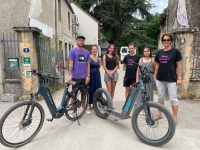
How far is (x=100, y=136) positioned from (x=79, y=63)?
158 centimetres

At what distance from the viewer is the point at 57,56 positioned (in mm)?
7754

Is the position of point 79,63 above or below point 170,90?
above

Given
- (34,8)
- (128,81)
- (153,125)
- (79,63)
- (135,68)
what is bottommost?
(153,125)

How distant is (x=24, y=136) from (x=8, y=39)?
3.83m

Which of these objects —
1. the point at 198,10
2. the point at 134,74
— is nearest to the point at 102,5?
the point at 198,10

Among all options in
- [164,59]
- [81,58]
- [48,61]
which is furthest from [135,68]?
[48,61]

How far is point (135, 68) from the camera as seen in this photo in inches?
169

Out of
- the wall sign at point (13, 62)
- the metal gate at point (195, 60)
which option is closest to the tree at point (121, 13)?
the metal gate at point (195, 60)

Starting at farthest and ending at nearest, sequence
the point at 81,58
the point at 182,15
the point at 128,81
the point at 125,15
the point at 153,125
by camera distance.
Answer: the point at 125,15 < the point at 182,15 < the point at 128,81 < the point at 81,58 < the point at 153,125

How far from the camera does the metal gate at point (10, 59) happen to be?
5.53 m

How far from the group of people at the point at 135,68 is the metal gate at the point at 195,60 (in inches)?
87.3

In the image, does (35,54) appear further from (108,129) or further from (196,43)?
(196,43)

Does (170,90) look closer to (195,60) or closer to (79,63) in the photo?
(79,63)

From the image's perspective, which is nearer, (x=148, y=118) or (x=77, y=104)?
(x=148, y=118)
